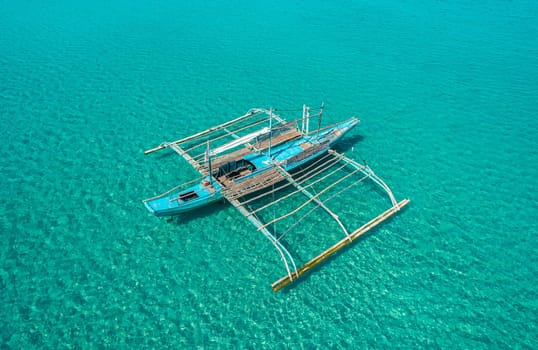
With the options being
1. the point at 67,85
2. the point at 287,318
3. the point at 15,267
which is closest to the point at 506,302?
the point at 287,318

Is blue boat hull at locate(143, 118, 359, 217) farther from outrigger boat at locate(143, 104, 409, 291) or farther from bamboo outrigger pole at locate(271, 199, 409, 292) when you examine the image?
bamboo outrigger pole at locate(271, 199, 409, 292)

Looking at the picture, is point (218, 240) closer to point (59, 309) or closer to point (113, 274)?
point (113, 274)

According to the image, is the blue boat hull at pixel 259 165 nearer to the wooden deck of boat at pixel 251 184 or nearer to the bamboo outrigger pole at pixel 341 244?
the wooden deck of boat at pixel 251 184

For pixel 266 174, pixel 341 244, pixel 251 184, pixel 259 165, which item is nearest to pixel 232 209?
pixel 251 184

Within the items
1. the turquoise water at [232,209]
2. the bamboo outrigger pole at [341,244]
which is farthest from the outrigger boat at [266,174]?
the turquoise water at [232,209]

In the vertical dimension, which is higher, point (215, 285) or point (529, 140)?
point (529, 140)

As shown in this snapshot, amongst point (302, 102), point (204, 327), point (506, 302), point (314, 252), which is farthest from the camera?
point (302, 102)
